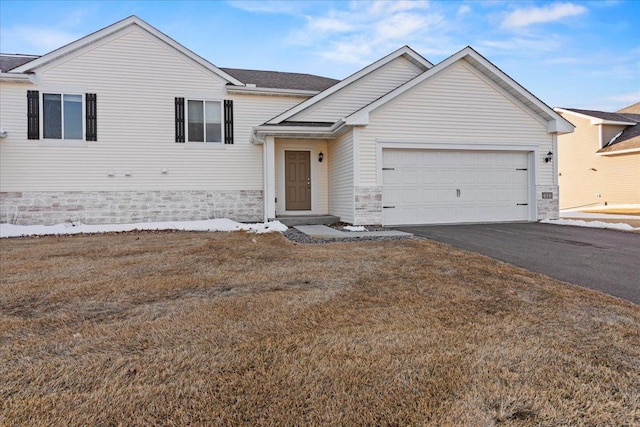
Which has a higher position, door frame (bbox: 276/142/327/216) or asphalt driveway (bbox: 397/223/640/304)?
door frame (bbox: 276/142/327/216)

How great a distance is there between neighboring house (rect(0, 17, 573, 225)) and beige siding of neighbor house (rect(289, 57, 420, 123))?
4 centimetres

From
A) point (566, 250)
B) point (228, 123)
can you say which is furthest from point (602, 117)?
point (228, 123)

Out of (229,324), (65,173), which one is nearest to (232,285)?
(229,324)

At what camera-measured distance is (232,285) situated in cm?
418

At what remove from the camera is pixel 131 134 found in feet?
37.8

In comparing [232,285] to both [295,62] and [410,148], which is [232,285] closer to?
[410,148]

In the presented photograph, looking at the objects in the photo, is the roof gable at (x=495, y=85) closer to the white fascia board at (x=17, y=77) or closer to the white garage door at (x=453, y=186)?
the white garage door at (x=453, y=186)

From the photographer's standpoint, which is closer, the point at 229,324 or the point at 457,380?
the point at 457,380

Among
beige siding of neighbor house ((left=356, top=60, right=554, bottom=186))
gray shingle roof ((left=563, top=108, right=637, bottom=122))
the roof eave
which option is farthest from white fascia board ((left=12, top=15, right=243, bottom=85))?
gray shingle roof ((left=563, top=108, right=637, bottom=122))

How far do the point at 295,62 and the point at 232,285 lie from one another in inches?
685

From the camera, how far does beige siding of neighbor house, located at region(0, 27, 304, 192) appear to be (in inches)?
432

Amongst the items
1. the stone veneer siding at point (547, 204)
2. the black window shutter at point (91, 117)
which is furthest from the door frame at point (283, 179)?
the stone veneer siding at point (547, 204)

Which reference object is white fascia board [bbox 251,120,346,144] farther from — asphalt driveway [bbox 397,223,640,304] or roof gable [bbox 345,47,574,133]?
asphalt driveway [bbox 397,223,640,304]

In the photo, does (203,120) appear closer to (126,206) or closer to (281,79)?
(126,206)
